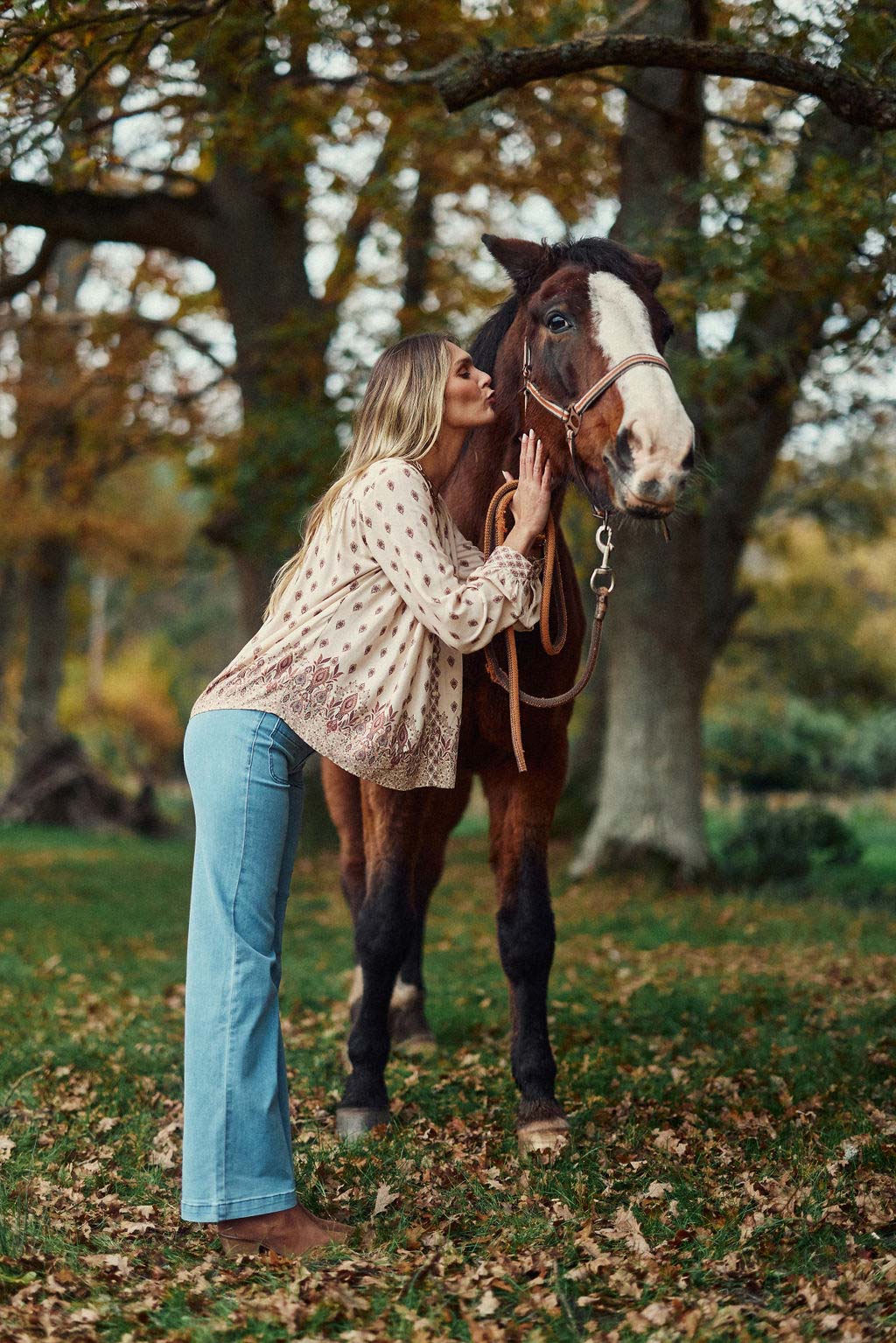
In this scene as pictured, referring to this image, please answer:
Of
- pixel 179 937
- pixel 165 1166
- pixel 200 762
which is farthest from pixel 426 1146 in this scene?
pixel 179 937

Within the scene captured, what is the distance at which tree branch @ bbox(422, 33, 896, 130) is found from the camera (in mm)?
3979

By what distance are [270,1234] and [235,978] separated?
2.04 ft

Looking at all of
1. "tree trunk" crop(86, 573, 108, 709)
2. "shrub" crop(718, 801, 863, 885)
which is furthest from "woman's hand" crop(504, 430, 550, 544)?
"tree trunk" crop(86, 573, 108, 709)

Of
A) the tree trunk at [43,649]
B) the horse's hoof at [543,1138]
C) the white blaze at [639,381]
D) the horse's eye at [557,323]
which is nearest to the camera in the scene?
the white blaze at [639,381]

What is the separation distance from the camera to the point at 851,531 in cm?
1783

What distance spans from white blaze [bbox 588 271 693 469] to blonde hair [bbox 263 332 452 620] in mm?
442

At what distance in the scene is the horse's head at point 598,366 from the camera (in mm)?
3152

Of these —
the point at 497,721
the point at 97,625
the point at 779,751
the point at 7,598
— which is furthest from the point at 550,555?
the point at 97,625

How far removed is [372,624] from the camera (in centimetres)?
323

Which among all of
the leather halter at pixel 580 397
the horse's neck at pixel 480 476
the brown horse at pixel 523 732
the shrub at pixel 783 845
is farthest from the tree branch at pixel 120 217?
the shrub at pixel 783 845

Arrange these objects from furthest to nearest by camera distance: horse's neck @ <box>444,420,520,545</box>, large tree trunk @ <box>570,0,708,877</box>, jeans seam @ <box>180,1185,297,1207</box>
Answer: large tree trunk @ <box>570,0,708,877</box>, horse's neck @ <box>444,420,520,545</box>, jeans seam @ <box>180,1185,297,1207</box>

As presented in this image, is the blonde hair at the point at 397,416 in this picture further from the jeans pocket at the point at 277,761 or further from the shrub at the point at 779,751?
the shrub at the point at 779,751

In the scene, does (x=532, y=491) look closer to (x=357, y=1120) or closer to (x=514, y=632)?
(x=514, y=632)

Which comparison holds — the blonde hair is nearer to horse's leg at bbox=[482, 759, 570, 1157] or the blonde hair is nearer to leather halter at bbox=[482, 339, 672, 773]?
leather halter at bbox=[482, 339, 672, 773]
